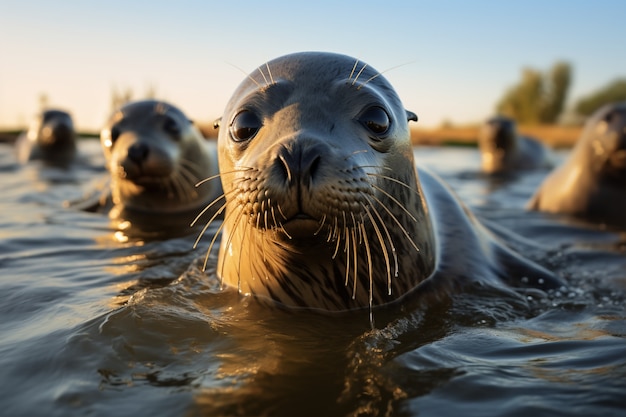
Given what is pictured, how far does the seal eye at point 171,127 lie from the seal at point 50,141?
712cm

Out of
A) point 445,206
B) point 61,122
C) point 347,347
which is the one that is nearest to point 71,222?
point 445,206

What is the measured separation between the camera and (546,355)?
8.16 feet

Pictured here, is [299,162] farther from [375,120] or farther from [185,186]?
[185,186]

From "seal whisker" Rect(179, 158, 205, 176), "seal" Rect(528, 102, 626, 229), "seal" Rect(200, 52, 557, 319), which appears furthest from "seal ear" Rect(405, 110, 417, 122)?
"seal" Rect(528, 102, 626, 229)

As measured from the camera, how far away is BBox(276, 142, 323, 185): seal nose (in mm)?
2447

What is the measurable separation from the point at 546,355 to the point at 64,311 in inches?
82.3

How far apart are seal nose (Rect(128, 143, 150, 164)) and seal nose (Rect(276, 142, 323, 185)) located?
145 inches

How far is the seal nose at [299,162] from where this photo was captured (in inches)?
96.3

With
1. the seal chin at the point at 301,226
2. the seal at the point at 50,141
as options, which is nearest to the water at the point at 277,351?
the seal chin at the point at 301,226

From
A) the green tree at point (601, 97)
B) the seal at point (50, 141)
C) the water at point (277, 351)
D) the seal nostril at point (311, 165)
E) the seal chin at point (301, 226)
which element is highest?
the green tree at point (601, 97)

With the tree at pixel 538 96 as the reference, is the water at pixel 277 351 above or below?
below

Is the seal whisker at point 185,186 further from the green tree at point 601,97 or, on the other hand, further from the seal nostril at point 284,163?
the green tree at point 601,97

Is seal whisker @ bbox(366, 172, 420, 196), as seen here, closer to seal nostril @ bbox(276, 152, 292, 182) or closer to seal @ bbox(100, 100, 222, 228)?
seal nostril @ bbox(276, 152, 292, 182)

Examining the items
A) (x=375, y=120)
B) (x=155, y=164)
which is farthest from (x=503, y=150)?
(x=375, y=120)
